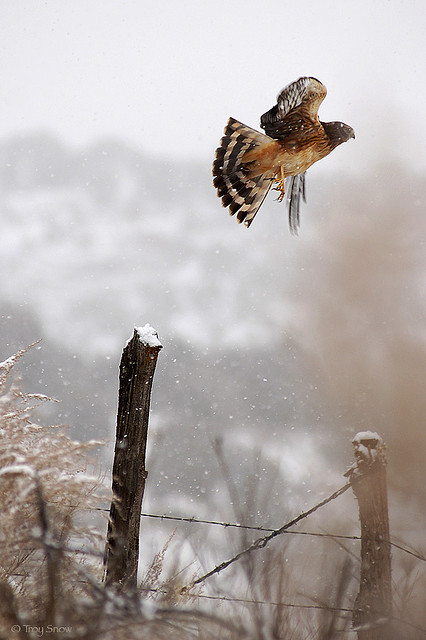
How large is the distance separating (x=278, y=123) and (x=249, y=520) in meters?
3.45

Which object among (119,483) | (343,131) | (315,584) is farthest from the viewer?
(343,131)

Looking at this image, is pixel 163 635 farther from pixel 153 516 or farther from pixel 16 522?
pixel 153 516

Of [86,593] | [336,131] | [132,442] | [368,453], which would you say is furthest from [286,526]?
[336,131]

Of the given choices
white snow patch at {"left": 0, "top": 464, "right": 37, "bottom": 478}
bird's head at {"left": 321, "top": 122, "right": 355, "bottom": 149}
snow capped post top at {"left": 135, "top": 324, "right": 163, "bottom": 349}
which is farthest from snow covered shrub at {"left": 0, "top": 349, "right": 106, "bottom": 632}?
bird's head at {"left": 321, "top": 122, "right": 355, "bottom": 149}

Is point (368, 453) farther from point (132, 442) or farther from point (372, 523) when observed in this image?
point (132, 442)

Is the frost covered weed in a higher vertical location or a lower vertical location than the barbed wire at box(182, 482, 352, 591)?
lower

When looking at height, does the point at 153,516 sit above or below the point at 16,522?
above

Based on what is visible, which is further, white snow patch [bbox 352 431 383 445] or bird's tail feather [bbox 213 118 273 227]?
bird's tail feather [bbox 213 118 273 227]

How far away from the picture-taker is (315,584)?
2270mm

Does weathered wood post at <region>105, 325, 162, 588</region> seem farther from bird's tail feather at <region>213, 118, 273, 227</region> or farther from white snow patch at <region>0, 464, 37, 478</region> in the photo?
bird's tail feather at <region>213, 118, 273, 227</region>

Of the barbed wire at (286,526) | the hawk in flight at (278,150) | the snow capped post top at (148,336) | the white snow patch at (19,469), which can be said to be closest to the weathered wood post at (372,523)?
the barbed wire at (286,526)

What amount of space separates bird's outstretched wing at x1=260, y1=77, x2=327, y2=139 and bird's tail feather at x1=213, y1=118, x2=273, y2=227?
1.75 ft

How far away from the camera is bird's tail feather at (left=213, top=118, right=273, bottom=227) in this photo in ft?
16.2

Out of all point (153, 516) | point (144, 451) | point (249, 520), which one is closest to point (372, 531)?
point (153, 516)
